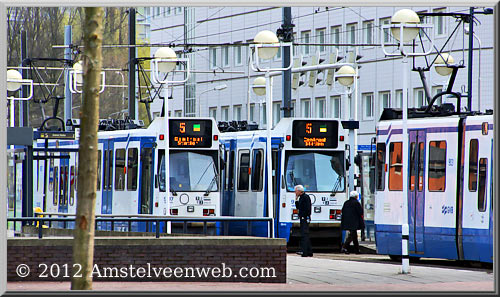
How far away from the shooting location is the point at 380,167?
1008 inches

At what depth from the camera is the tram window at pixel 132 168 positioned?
3067 cm

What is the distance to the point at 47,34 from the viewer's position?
57000mm

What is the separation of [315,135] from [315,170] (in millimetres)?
851

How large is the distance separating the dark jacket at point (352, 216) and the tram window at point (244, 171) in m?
3.20

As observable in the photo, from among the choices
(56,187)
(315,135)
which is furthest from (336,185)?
(56,187)

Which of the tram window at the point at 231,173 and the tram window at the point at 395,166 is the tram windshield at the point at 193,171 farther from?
the tram window at the point at 395,166

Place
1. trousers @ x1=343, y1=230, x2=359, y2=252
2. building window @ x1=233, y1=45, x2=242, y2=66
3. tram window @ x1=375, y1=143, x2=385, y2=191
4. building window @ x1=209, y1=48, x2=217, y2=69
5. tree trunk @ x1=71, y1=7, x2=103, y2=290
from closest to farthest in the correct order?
tree trunk @ x1=71, y1=7, x2=103, y2=290 < tram window @ x1=375, y1=143, x2=385, y2=191 < trousers @ x1=343, y1=230, x2=359, y2=252 < building window @ x1=233, y1=45, x2=242, y2=66 < building window @ x1=209, y1=48, x2=217, y2=69

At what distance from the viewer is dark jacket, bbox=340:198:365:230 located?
2809 cm

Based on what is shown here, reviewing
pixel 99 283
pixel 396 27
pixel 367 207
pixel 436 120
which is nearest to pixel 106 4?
pixel 99 283

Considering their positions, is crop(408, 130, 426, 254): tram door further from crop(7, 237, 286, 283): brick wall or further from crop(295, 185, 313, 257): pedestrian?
crop(7, 237, 286, 283): brick wall

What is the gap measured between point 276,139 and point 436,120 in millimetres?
6124

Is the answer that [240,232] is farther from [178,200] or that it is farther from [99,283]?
[99,283]

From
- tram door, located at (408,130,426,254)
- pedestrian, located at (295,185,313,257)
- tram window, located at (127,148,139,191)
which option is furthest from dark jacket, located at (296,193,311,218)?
tram window, located at (127,148,139,191)

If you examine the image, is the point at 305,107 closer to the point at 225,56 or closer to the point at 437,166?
the point at 225,56
